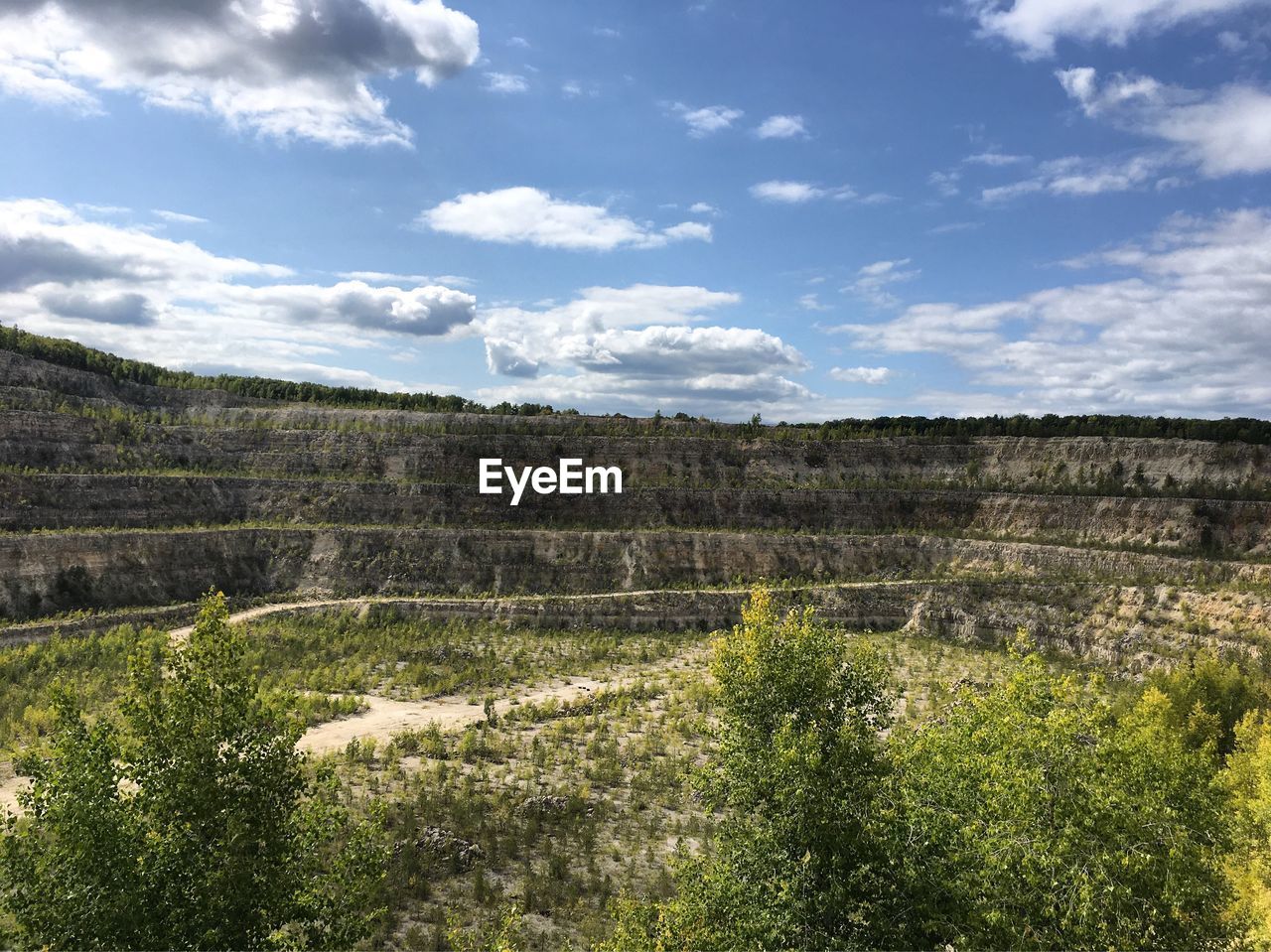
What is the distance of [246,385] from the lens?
85938 mm

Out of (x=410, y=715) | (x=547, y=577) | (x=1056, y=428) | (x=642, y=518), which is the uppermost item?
(x=1056, y=428)

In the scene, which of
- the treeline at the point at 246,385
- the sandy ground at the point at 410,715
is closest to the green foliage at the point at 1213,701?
the sandy ground at the point at 410,715

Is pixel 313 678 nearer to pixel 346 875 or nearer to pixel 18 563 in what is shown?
pixel 18 563

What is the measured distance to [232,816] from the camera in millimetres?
11359

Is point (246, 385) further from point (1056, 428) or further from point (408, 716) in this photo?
point (1056, 428)

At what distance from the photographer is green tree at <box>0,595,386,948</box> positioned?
1042 centimetres

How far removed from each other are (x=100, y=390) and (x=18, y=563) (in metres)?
33.7

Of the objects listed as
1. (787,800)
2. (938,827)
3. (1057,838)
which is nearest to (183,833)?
(787,800)

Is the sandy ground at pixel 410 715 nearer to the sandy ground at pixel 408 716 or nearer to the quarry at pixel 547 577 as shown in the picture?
the sandy ground at pixel 408 716

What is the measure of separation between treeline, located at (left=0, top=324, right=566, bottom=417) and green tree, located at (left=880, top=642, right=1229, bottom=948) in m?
72.3

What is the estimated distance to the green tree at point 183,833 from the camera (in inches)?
410

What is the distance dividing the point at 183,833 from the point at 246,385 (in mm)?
86182

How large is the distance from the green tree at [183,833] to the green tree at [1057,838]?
10.00 metres

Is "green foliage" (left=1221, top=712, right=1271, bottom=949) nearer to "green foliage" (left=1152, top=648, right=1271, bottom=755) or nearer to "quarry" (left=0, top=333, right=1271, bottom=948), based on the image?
"green foliage" (left=1152, top=648, right=1271, bottom=755)
